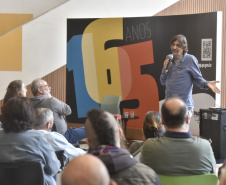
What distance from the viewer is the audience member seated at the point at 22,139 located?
275cm

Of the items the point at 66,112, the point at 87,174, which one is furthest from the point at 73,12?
the point at 87,174

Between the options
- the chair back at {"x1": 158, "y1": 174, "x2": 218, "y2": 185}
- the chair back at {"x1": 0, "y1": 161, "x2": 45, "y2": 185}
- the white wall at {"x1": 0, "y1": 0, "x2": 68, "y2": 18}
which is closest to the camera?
the chair back at {"x1": 158, "y1": 174, "x2": 218, "y2": 185}

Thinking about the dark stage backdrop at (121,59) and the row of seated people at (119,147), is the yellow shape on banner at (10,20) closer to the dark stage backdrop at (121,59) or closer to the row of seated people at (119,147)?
the dark stage backdrop at (121,59)

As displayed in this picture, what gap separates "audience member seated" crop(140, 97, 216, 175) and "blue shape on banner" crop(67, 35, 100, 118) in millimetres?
5601

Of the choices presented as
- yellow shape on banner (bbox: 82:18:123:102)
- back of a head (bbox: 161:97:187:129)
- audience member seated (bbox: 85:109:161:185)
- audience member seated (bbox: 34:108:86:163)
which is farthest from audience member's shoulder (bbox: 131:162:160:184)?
yellow shape on banner (bbox: 82:18:123:102)

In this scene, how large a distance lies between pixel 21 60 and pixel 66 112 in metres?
4.00

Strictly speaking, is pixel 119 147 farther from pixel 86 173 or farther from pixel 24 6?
pixel 24 6

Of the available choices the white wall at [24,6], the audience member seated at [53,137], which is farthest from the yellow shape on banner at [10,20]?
the audience member seated at [53,137]

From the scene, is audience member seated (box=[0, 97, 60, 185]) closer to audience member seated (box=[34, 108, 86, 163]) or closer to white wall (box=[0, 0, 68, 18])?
audience member seated (box=[34, 108, 86, 163])

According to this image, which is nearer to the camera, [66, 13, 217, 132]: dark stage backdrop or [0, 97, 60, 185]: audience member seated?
[0, 97, 60, 185]: audience member seated

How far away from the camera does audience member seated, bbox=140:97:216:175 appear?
246 centimetres

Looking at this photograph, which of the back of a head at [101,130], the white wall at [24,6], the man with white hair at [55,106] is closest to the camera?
the back of a head at [101,130]

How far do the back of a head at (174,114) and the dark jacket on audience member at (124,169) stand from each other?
812 millimetres

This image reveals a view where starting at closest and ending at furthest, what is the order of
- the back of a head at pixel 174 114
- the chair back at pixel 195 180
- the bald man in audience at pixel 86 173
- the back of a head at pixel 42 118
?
1. the bald man in audience at pixel 86 173
2. the chair back at pixel 195 180
3. the back of a head at pixel 174 114
4. the back of a head at pixel 42 118
